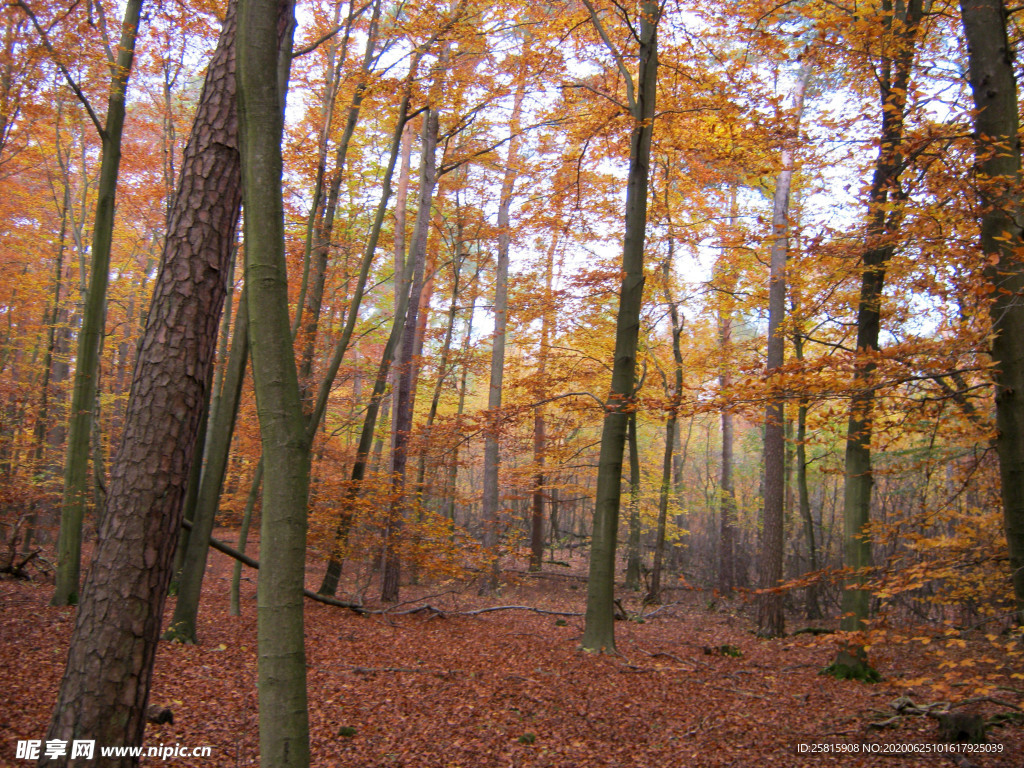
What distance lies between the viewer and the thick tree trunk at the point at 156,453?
2.84 m

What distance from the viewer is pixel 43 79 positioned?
8.04 m

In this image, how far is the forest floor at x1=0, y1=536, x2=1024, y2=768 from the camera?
4.18 metres

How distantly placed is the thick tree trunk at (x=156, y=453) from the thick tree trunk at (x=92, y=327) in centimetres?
394

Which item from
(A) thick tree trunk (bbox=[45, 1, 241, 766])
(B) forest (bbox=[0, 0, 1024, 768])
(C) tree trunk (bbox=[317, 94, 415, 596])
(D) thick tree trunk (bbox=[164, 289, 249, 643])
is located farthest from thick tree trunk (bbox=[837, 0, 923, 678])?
(D) thick tree trunk (bbox=[164, 289, 249, 643])

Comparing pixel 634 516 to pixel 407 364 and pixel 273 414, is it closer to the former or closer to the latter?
pixel 407 364

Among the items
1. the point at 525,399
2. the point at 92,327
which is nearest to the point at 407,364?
the point at 525,399

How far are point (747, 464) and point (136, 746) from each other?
2888 cm

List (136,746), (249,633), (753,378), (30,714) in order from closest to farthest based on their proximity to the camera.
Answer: (136,746) → (30,714) → (753,378) → (249,633)

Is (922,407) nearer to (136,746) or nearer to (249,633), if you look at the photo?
(136,746)

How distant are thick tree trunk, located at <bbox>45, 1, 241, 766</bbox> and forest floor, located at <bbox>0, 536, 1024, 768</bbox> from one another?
1.11 metres

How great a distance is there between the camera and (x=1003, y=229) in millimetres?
4203

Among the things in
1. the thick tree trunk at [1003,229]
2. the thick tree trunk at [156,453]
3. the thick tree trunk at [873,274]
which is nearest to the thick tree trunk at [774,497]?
the thick tree trunk at [873,274]

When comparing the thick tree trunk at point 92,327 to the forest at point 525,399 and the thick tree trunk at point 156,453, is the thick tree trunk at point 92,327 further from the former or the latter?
the thick tree trunk at point 156,453

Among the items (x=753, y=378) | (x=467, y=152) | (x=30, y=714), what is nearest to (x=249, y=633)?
(x=30, y=714)
